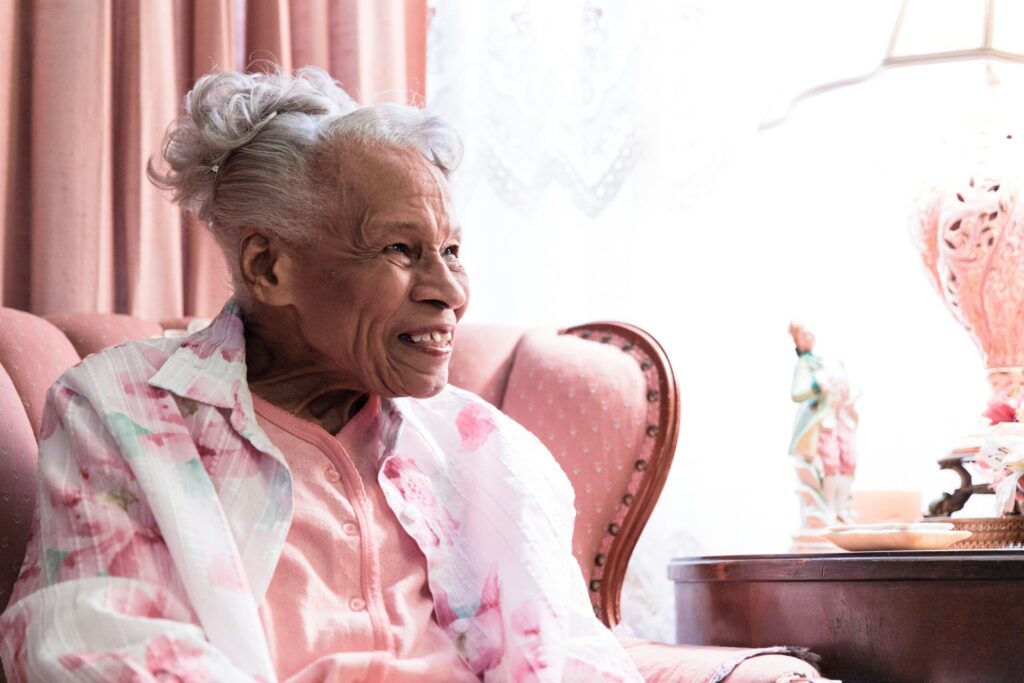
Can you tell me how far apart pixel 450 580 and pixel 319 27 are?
1.22 m

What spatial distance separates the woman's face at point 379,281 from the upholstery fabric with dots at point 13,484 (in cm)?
35

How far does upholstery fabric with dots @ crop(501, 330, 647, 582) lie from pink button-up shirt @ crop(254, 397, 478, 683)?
1.33 feet

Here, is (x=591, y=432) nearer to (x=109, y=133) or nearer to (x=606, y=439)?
(x=606, y=439)

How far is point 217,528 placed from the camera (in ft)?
3.88

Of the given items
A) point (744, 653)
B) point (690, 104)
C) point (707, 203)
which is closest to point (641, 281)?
point (707, 203)

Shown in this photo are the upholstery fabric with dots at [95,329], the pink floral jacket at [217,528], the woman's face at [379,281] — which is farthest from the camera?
the upholstery fabric with dots at [95,329]

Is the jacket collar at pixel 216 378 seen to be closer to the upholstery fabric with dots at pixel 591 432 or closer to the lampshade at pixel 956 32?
the upholstery fabric with dots at pixel 591 432

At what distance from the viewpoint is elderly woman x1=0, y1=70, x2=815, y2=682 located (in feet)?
3.77

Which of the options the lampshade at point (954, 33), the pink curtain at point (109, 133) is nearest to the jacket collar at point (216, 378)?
the pink curtain at point (109, 133)

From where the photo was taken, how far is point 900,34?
1.87 m

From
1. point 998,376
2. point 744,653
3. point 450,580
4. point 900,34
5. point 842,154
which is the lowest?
point 744,653

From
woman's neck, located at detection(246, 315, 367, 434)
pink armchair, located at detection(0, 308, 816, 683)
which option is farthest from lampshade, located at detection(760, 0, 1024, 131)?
woman's neck, located at detection(246, 315, 367, 434)

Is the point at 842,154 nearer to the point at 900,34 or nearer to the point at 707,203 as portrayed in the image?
the point at 707,203

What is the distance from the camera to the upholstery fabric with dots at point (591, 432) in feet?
5.67
